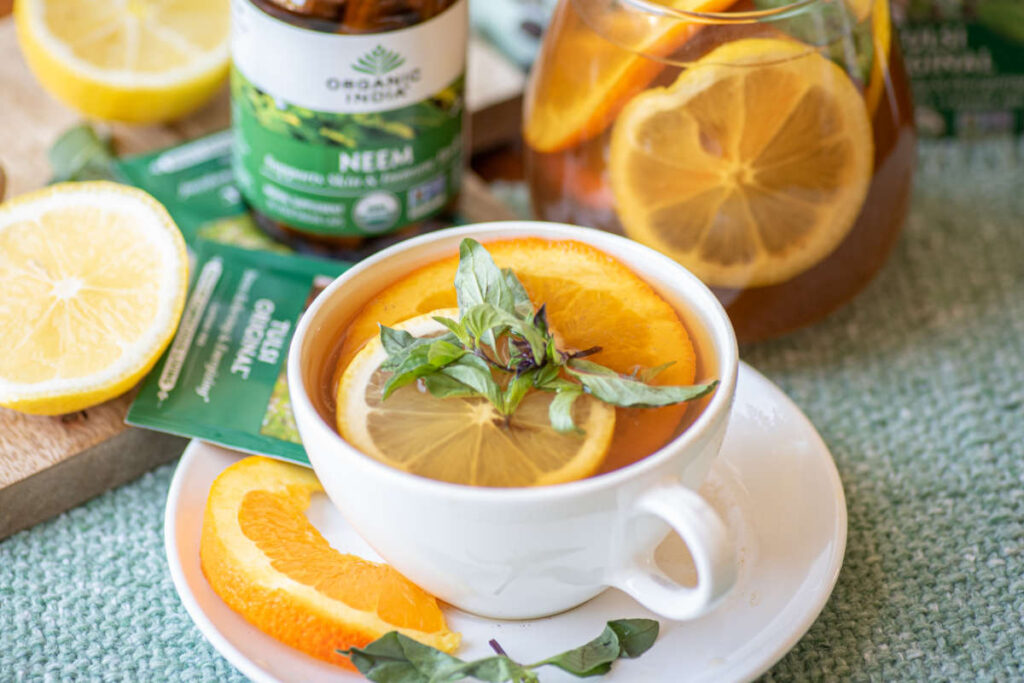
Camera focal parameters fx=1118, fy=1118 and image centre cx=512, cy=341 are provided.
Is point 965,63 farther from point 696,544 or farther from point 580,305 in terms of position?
point 696,544

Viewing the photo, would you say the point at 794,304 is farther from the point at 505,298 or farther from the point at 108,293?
the point at 108,293

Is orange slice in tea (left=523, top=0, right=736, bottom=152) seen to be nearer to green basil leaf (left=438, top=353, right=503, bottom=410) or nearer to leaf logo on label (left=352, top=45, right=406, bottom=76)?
leaf logo on label (left=352, top=45, right=406, bottom=76)

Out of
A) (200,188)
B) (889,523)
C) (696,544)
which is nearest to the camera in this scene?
(696,544)

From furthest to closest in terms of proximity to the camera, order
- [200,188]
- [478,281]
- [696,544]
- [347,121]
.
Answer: [200,188] < [347,121] < [478,281] < [696,544]

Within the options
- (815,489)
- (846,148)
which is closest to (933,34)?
(846,148)

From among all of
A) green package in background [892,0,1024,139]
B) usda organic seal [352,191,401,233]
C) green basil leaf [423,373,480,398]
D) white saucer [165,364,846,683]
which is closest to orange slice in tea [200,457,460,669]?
white saucer [165,364,846,683]

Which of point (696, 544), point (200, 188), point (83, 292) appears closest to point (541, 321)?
point (696, 544)
